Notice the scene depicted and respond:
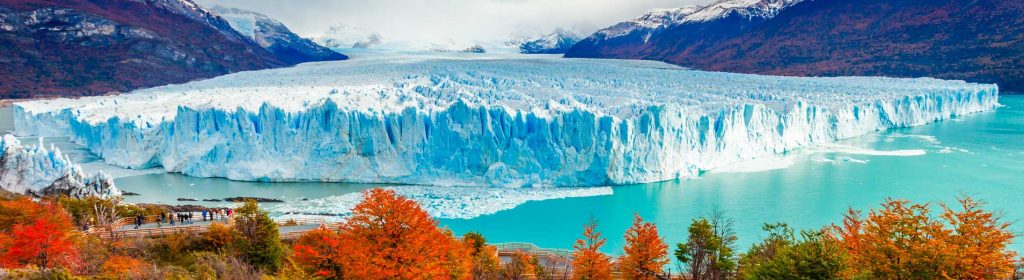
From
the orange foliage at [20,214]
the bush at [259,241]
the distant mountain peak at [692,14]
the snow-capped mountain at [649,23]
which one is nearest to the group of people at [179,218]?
the orange foliage at [20,214]

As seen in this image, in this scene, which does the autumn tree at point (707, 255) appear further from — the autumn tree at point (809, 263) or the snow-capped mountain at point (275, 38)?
the snow-capped mountain at point (275, 38)

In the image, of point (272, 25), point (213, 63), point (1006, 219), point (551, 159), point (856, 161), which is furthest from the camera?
point (272, 25)

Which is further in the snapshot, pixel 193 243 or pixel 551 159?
pixel 551 159

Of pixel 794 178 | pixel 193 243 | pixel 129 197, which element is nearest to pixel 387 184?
pixel 129 197

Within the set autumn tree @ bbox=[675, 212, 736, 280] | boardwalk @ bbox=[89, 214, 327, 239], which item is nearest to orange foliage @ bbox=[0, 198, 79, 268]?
boardwalk @ bbox=[89, 214, 327, 239]

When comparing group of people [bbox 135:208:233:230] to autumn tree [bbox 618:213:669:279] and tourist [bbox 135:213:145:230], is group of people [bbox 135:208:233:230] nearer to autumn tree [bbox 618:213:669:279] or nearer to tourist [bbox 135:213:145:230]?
tourist [bbox 135:213:145:230]

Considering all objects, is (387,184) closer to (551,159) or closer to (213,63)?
(551,159)

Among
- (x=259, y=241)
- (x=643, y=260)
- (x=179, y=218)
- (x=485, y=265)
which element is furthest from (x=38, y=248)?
(x=643, y=260)
